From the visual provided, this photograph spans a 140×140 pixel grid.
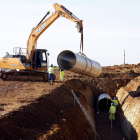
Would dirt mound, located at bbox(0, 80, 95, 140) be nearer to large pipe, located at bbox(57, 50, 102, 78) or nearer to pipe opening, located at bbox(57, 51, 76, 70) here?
large pipe, located at bbox(57, 50, 102, 78)

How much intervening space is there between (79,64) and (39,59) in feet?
27.9

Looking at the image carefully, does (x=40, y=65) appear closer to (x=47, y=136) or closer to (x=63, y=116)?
(x=63, y=116)

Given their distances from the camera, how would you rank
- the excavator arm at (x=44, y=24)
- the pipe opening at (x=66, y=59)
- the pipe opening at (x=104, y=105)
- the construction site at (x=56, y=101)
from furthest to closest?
the pipe opening at (x=104, y=105) → the excavator arm at (x=44, y=24) → the pipe opening at (x=66, y=59) → the construction site at (x=56, y=101)

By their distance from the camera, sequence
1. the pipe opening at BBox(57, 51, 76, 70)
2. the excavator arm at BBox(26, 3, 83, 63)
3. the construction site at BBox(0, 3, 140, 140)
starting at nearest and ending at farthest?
the construction site at BBox(0, 3, 140, 140) → the pipe opening at BBox(57, 51, 76, 70) → the excavator arm at BBox(26, 3, 83, 63)

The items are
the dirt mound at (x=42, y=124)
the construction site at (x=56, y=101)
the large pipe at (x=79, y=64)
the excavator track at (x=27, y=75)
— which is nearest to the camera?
the dirt mound at (x=42, y=124)

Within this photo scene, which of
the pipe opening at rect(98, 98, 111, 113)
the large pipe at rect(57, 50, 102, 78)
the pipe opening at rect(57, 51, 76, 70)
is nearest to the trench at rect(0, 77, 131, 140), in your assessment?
the large pipe at rect(57, 50, 102, 78)

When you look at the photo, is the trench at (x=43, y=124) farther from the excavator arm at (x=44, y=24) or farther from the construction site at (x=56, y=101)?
the excavator arm at (x=44, y=24)

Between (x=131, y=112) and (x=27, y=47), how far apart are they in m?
10.0

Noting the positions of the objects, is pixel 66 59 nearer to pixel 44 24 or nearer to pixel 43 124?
pixel 43 124

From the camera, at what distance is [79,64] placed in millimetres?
11297

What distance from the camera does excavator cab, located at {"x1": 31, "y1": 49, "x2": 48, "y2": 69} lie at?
62.4 ft

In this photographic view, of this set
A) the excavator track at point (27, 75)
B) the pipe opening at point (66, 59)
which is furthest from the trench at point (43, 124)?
the excavator track at point (27, 75)

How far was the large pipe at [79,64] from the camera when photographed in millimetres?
11508

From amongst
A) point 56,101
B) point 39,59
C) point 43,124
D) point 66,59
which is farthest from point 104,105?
point 43,124
